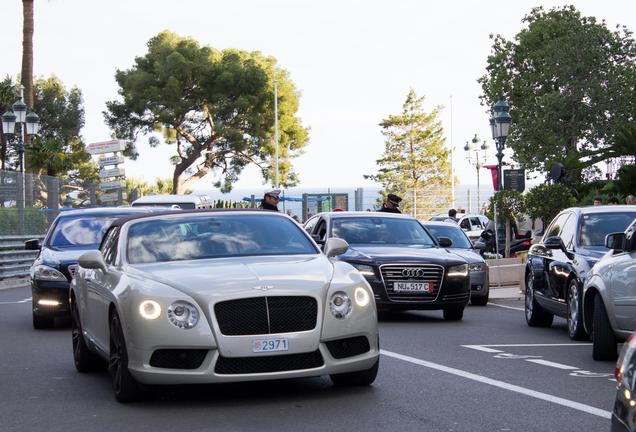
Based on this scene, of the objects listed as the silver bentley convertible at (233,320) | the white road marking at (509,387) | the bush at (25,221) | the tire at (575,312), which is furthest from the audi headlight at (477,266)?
the bush at (25,221)

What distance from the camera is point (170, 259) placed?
1013cm

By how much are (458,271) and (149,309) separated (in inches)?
357

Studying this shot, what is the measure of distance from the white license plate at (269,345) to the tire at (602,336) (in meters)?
4.14

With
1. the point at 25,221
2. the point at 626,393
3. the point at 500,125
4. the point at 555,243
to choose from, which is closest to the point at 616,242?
the point at 555,243

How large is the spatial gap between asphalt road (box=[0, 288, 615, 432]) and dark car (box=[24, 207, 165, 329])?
2.82 metres

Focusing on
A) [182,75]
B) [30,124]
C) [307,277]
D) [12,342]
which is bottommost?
[12,342]

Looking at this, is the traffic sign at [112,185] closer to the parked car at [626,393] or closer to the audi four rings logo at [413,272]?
the audi four rings logo at [413,272]

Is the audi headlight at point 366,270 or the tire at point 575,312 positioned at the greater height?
the audi headlight at point 366,270

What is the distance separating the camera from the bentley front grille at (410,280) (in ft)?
56.3

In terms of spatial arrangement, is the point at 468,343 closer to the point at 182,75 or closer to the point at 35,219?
the point at 35,219

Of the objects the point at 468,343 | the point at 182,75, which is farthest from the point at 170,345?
the point at 182,75

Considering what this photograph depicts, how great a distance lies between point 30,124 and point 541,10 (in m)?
34.3

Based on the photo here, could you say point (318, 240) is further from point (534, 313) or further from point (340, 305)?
point (340, 305)

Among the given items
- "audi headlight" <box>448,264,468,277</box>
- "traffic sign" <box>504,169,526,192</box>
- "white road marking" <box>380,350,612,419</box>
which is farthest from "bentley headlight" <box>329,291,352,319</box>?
"traffic sign" <box>504,169,526,192</box>
